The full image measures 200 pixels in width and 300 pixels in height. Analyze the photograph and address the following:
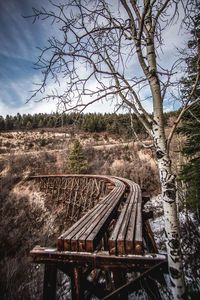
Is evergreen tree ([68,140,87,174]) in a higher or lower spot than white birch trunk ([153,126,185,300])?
lower

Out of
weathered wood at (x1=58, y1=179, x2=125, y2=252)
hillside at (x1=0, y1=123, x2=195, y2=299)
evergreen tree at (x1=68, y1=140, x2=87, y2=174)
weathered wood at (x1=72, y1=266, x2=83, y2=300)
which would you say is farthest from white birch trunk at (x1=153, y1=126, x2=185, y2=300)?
evergreen tree at (x1=68, y1=140, x2=87, y2=174)

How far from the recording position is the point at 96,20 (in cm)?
181

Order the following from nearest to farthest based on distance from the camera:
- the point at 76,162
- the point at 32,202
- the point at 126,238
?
the point at 126,238 → the point at 32,202 → the point at 76,162

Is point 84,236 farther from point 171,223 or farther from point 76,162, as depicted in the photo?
point 76,162

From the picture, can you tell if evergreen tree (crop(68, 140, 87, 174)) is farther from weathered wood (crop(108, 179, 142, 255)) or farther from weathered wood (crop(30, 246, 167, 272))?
weathered wood (crop(30, 246, 167, 272))

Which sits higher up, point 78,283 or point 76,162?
point 78,283

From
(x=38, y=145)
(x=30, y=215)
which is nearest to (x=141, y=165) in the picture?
(x=30, y=215)

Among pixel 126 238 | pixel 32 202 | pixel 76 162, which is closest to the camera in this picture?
pixel 126 238

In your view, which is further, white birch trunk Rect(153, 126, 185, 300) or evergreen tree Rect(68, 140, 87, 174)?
evergreen tree Rect(68, 140, 87, 174)

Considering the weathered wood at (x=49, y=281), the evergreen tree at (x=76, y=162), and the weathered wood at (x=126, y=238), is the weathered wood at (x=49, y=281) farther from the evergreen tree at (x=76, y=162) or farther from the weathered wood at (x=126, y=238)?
the evergreen tree at (x=76, y=162)

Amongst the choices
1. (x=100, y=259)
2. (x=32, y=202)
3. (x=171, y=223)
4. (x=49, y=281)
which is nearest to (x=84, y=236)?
(x=100, y=259)

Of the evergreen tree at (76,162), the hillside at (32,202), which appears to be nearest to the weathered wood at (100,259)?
the hillside at (32,202)

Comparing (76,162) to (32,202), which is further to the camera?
(76,162)

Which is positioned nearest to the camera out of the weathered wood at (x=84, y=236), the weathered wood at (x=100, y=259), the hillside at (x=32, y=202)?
the weathered wood at (x=100, y=259)
